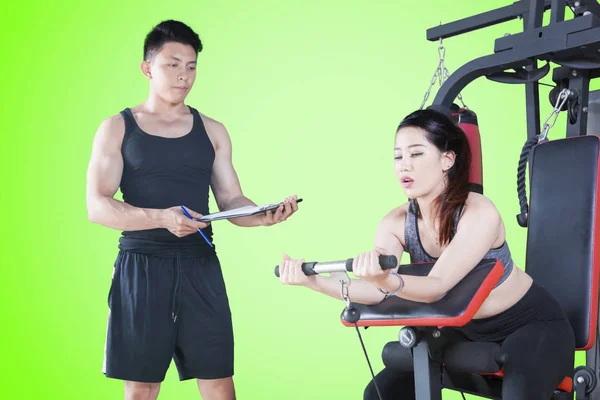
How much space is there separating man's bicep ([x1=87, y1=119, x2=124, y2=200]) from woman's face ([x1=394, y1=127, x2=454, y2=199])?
2.81 feet

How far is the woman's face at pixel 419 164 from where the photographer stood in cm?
199

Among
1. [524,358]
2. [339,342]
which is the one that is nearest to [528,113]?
[524,358]

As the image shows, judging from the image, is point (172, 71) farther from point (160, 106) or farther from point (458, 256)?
point (458, 256)

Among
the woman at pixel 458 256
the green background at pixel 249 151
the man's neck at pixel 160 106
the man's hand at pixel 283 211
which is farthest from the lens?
the green background at pixel 249 151

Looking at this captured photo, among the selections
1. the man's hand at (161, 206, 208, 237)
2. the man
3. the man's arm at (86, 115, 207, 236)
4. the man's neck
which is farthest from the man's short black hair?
the man's hand at (161, 206, 208, 237)

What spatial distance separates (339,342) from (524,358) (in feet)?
7.81

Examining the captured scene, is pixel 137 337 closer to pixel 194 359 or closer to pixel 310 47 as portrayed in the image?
pixel 194 359

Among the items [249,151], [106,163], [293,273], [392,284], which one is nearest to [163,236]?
[106,163]

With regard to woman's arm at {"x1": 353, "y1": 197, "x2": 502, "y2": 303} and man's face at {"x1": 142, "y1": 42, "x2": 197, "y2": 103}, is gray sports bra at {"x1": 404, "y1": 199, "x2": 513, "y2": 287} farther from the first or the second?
man's face at {"x1": 142, "y1": 42, "x2": 197, "y2": 103}

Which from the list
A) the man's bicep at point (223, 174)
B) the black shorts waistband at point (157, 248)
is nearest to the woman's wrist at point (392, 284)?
the black shorts waistband at point (157, 248)

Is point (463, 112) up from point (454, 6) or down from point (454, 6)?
down

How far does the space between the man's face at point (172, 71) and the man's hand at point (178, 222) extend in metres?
0.40

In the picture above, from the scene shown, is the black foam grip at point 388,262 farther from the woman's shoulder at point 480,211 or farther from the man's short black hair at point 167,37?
the man's short black hair at point 167,37

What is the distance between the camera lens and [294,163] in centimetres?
433
